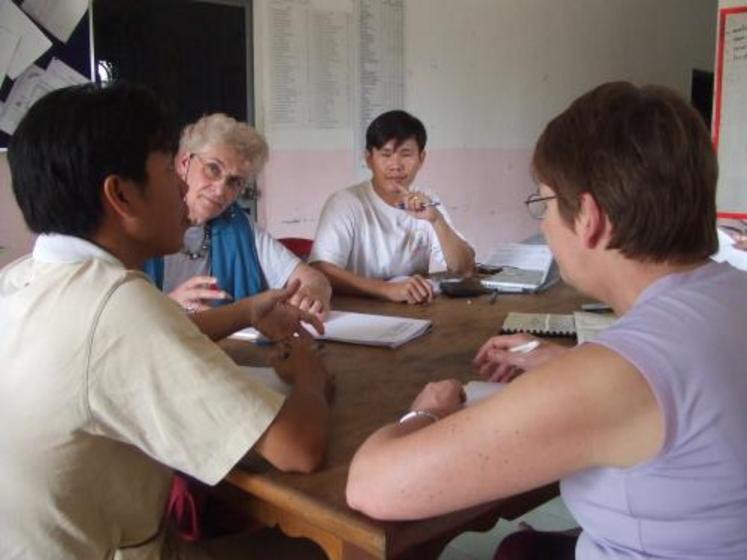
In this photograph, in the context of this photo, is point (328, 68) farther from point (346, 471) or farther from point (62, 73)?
point (346, 471)

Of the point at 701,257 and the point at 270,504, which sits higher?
the point at 701,257

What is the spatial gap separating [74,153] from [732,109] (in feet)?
12.1

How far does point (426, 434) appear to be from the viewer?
0.87 m

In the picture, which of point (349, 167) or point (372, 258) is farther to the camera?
point (349, 167)

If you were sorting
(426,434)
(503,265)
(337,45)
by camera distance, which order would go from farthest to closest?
(337,45)
(503,265)
(426,434)

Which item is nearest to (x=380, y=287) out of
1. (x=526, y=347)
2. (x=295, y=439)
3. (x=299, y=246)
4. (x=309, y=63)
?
(x=299, y=246)

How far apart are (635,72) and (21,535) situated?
6.04m

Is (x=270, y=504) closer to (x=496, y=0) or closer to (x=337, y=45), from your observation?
(x=337, y=45)

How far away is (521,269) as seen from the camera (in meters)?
2.69

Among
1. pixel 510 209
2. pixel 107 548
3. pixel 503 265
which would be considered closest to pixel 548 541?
pixel 107 548

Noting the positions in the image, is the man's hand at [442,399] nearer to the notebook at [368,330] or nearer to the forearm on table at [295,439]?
the forearm on table at [295,439]

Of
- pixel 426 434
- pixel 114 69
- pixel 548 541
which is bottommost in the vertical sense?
pixel 548 541

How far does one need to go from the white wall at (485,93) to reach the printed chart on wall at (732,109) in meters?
1.04

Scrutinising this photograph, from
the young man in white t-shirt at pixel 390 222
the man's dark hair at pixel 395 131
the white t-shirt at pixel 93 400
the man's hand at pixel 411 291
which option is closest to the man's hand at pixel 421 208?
the young man in white t-shirt at pixel 390 222
